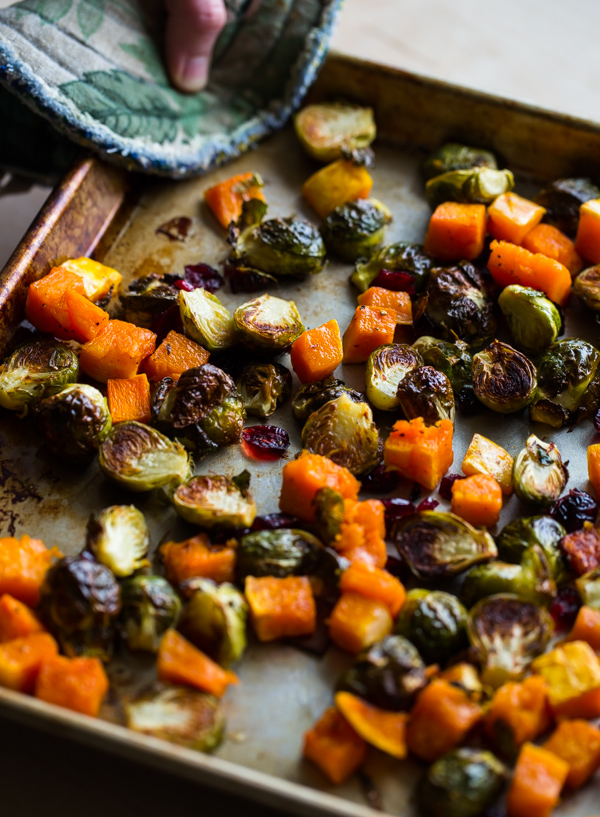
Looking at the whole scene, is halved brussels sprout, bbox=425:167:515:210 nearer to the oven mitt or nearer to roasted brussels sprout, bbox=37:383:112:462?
the oven mitt

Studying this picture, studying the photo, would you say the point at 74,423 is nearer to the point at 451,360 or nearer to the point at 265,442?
the point at 265,442

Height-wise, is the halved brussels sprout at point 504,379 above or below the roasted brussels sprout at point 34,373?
above

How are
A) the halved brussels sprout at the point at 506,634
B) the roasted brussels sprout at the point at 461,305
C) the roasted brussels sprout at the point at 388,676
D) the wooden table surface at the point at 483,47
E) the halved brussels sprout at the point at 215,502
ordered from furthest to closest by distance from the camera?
the wooden table surface at the point at 483,47 → the roasted brussels sprout at the point at 461,305 → the halved brussels sprout at the point at 215,502 → the halved brussels sprout at the point at 506,634 → the roasted brussels sprout at the point at 388,676

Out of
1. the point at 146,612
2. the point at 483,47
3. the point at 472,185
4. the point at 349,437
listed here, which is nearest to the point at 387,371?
the point at 349,437

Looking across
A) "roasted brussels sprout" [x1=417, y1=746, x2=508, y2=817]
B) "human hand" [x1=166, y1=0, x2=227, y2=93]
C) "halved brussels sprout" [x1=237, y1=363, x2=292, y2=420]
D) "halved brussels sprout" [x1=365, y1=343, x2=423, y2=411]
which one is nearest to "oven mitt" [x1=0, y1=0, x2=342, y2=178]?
"human hand" [x1=166, y1=0, x2=227, y2=93]

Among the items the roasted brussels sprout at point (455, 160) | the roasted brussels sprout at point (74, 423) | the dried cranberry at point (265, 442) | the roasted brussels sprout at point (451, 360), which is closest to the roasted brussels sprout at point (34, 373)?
the roasted brussels sprout at point (74, 423)

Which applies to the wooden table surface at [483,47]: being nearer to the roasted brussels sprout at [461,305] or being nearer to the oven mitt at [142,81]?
the oven mitt at [142,81]

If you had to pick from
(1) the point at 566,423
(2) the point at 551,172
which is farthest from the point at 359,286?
(2) the point at 551,172
